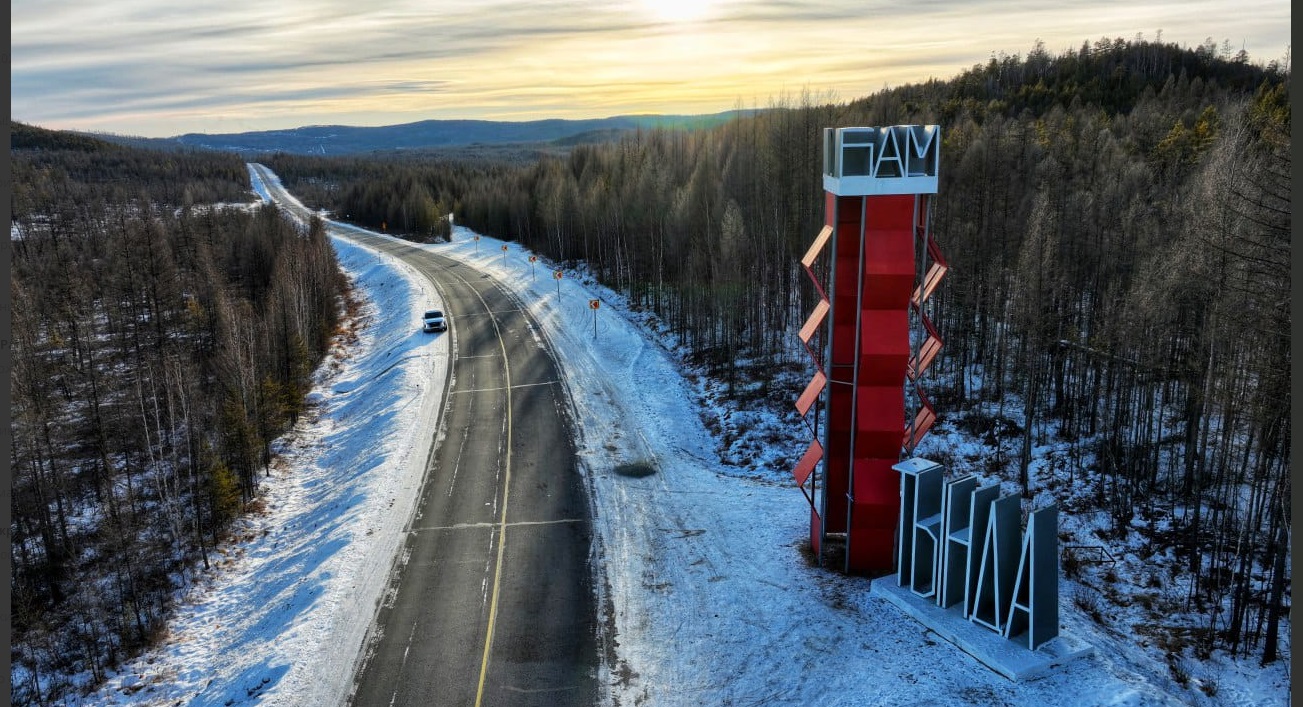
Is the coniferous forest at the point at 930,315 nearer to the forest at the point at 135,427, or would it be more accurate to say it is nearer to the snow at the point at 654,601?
the forest at the point at 135,427

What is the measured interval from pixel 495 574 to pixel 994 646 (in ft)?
39.1

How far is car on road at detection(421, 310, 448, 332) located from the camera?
4612cm

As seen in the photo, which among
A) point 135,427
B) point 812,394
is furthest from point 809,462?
point 135,427

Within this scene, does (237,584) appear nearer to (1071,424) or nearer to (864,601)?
(864,601)

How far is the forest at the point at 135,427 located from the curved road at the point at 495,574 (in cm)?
668

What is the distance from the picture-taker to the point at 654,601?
18281 mm

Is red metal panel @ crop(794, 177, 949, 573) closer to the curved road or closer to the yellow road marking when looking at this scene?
the curved road

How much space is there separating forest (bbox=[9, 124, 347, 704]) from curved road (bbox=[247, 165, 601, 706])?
6.68 meters

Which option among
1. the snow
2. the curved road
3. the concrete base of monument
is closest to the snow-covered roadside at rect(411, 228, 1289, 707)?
the snow

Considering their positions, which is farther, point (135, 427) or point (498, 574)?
point (135, 427)

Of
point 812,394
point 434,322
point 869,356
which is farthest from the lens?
point 434,322

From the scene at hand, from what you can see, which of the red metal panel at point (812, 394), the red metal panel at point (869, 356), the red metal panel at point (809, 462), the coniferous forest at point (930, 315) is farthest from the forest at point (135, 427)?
the red metal panel at point (869, 356)

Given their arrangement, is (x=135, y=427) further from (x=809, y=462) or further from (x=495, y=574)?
(x=809, y=462)

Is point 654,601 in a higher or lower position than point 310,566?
higher
